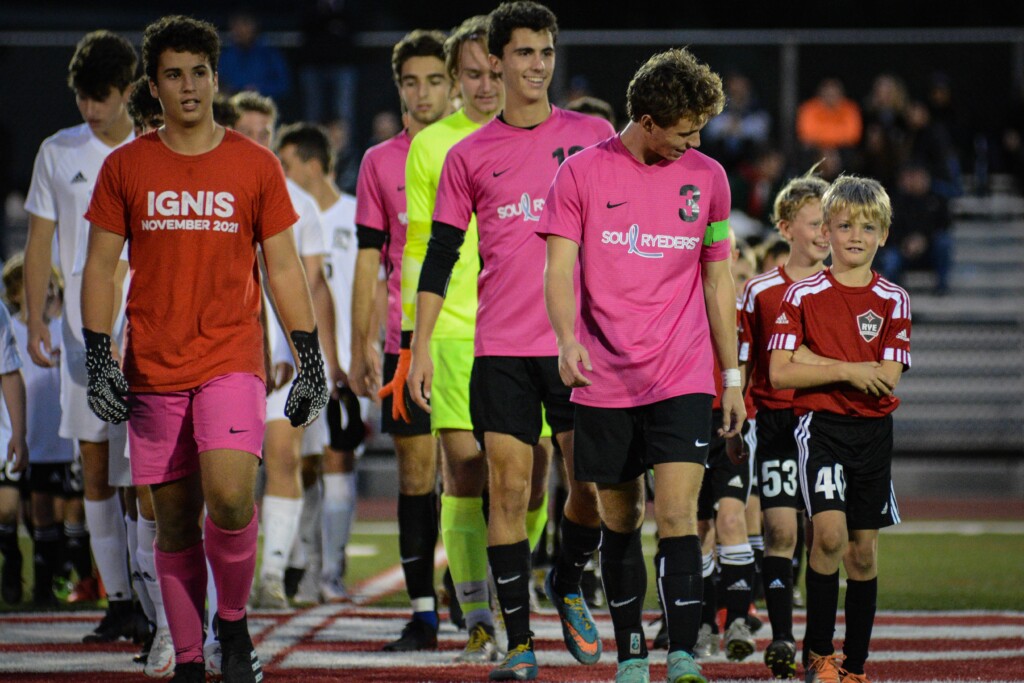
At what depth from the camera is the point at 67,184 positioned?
7781 millimetres

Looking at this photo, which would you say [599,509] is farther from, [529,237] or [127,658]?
[127,658]

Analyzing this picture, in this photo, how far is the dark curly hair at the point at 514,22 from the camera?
6617 mm

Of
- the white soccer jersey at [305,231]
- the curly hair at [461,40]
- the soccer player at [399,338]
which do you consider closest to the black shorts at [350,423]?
the white soccer jersey at [305,231]

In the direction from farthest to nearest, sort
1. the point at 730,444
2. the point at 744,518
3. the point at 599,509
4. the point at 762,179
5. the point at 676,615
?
1. the point at 762,179
2. the point at 744,518
3. the point at 730,444
4. the point at 599,509
5. the point at 676,615

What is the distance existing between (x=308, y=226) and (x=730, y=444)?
10.5 feet

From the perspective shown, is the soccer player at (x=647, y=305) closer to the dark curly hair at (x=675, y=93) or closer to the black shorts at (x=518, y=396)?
the dark curly hair at (x=675, y=93)

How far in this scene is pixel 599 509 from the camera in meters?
6.12

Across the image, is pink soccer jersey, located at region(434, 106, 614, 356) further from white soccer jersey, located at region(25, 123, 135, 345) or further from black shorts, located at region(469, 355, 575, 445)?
white soccer jersey, located at region(25, 123, 135, 345)

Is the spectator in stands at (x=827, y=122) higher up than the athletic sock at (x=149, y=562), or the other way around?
the spectator in stands at (x=827, y=122)

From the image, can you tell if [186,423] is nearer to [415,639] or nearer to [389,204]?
[415,639]

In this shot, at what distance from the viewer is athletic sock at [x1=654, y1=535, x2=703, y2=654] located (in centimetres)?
564

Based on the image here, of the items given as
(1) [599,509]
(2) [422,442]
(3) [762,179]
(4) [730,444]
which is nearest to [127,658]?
(2) [422,442]

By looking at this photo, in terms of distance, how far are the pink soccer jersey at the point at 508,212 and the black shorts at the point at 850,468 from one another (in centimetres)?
114

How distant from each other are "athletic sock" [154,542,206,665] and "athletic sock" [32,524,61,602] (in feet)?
13.2
